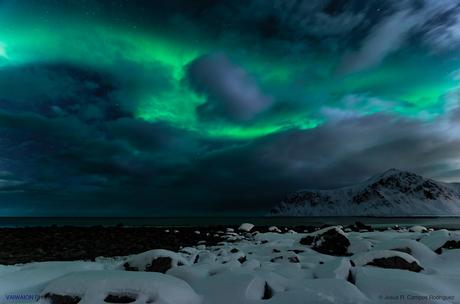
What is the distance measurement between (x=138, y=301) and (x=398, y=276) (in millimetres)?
5482

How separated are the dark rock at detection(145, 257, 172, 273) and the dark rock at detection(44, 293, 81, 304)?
305 centimetres

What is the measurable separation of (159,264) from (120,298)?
10.4 ft

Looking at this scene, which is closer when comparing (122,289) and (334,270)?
(122,289)

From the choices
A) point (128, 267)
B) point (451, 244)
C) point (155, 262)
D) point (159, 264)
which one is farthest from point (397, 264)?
point (128, 267)

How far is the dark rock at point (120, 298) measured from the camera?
19.6 feet

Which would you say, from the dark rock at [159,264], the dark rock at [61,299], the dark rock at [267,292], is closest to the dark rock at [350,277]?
the dark rock at [267,292]

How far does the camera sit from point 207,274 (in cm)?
804

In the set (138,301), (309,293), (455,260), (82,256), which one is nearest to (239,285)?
(309,293)

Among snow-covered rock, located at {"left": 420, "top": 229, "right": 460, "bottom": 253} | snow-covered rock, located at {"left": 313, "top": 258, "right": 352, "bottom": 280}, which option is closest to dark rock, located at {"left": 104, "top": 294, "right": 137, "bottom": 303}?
snow-covered rock, located at {"left": 313, "top": 258, "right": 352, "bottom": 280}

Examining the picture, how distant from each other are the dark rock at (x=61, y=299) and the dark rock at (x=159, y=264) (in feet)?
10.0

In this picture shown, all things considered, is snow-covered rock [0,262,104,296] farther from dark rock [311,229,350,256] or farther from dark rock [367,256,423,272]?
dark rock [311,229,350,256]

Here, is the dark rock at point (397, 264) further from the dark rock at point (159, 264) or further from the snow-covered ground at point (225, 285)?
the dark rock at point (159, 264)

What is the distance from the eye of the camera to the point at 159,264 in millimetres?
9141

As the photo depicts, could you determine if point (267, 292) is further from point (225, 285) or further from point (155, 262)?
point (155, 262)
